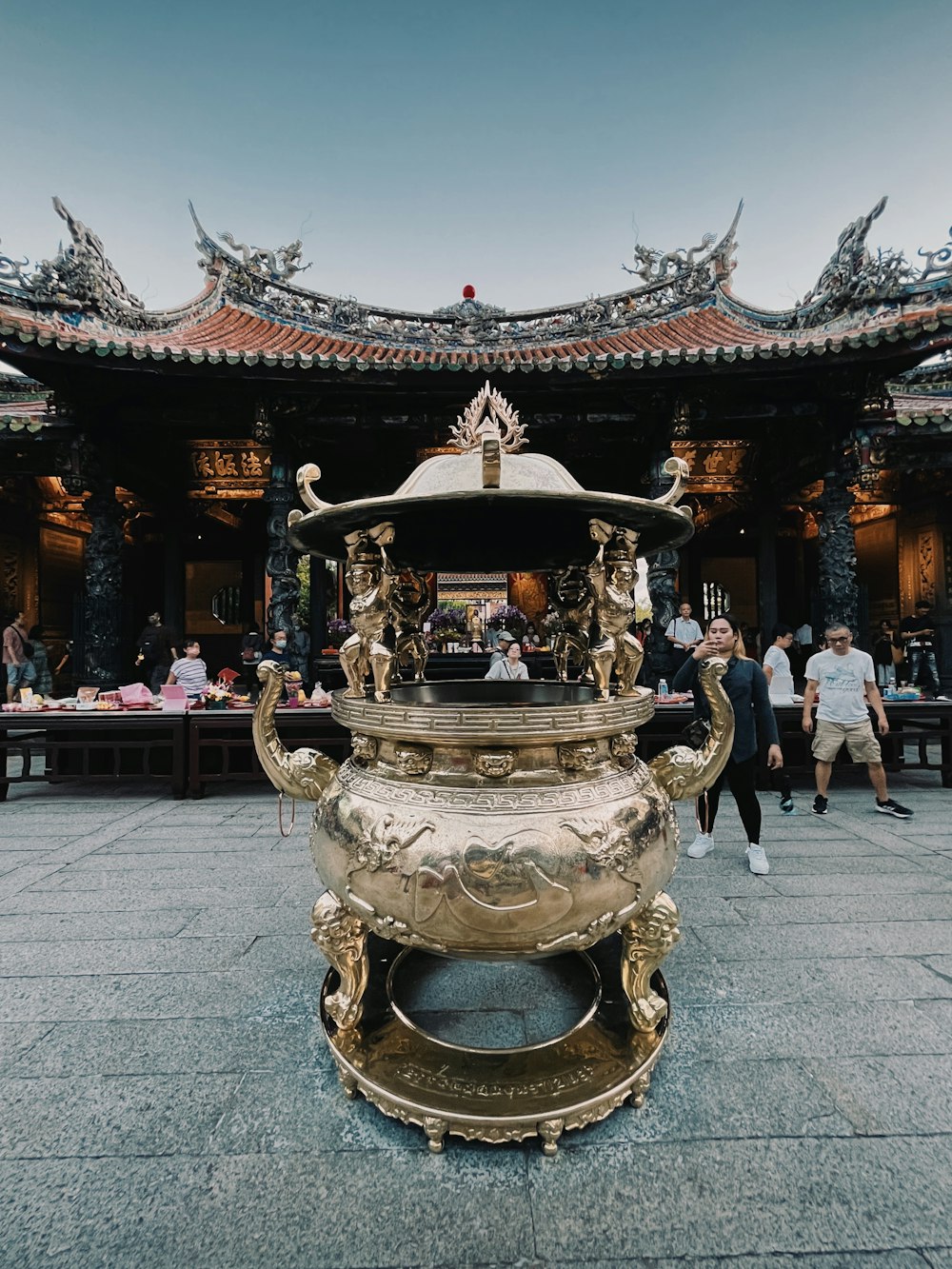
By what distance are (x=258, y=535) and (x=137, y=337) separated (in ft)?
15.9

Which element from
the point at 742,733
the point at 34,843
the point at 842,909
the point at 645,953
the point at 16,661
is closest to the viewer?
the point at 645,953

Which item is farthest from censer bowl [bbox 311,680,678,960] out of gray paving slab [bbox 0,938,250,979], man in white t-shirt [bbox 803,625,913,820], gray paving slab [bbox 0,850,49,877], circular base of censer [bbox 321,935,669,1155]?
man in white t-shirt [bbox 803,625,913,820]

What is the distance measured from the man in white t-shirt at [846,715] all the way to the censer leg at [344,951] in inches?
179

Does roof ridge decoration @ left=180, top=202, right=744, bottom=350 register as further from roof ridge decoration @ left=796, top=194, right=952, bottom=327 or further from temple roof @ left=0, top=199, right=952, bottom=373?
roof ridge decoration @ left=796, top=194, right=952, bottom=327

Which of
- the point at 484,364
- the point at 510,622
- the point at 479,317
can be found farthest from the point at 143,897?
the point at 479,317

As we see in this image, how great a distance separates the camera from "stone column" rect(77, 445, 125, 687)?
7.48 meters

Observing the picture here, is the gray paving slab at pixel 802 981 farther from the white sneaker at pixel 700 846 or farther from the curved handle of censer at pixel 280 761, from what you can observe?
the curved handle of censer at pixel 280 761

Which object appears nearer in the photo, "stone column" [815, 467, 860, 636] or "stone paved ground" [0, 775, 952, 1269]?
"stone paved ground" [0, 775, 952, 1269]

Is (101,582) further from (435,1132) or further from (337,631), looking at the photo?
(435,1132)

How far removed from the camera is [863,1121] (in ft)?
5.35

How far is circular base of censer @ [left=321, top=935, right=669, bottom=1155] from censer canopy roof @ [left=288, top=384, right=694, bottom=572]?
1.76 m

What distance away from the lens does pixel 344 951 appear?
6.24 ft

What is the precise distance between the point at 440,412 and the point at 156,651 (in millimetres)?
5500

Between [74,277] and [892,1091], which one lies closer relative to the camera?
[892,1091]
